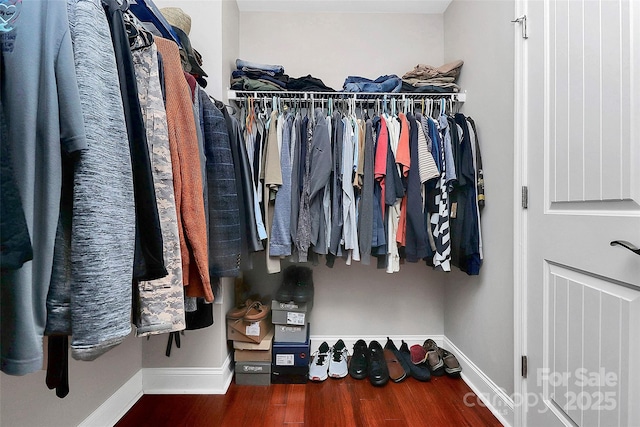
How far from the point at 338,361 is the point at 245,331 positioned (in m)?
0.61

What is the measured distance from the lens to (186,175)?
893 millimetres

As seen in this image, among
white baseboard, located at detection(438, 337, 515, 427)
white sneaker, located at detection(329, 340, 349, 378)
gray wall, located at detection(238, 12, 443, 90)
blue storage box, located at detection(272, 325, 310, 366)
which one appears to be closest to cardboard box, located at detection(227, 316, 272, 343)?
blue storage box, located at detection(272, 325, 310, 366)

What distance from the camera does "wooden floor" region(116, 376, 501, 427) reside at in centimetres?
138

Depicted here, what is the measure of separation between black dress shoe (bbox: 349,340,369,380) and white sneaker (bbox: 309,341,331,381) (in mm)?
155

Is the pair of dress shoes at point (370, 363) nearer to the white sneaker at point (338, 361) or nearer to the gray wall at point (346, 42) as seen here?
the white sneaker at point (338, 361)

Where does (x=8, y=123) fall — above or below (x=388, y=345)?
above

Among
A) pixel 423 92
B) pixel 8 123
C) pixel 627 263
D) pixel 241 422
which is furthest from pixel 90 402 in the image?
pixel 423 92

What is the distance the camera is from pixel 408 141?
1.57 m

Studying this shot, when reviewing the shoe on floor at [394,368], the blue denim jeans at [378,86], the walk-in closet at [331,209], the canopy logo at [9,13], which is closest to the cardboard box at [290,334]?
the walk-in closet at [331,209]

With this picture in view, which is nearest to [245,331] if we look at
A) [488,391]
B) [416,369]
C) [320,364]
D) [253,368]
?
[253,368]

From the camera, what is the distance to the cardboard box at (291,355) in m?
1.69

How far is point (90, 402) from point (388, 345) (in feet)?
5.30

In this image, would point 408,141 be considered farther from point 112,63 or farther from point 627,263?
point 112,63

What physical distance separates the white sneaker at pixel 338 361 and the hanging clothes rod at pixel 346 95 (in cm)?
159
